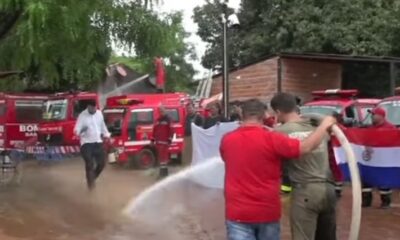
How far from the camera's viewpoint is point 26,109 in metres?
26.3

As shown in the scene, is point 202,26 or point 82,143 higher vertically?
point 202,26

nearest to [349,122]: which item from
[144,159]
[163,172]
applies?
[163,172]

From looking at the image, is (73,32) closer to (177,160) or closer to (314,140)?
(314,140)

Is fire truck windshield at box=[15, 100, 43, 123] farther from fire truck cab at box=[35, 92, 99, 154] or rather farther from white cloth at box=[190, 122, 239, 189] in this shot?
white cloth at box=[190, 122, 239, 189]

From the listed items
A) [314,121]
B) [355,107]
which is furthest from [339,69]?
[314,121]

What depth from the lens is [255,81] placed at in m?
27.8

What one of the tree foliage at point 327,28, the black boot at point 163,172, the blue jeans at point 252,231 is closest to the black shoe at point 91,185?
the black boot at point 163,172

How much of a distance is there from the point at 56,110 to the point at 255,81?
7559mm

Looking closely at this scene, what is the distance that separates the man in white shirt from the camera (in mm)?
13578

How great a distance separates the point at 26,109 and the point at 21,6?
14384 millimetres

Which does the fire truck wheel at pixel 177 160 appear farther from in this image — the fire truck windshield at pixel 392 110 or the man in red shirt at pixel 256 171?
the man in red shirt at pixel 256 171

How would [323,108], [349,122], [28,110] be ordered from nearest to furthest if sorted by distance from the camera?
[349,122]
[323,108]
[28,110]

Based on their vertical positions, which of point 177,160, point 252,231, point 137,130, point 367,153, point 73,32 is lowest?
point 177,160

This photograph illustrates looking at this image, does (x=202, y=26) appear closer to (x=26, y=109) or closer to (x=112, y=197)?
(x=26, y=109)
